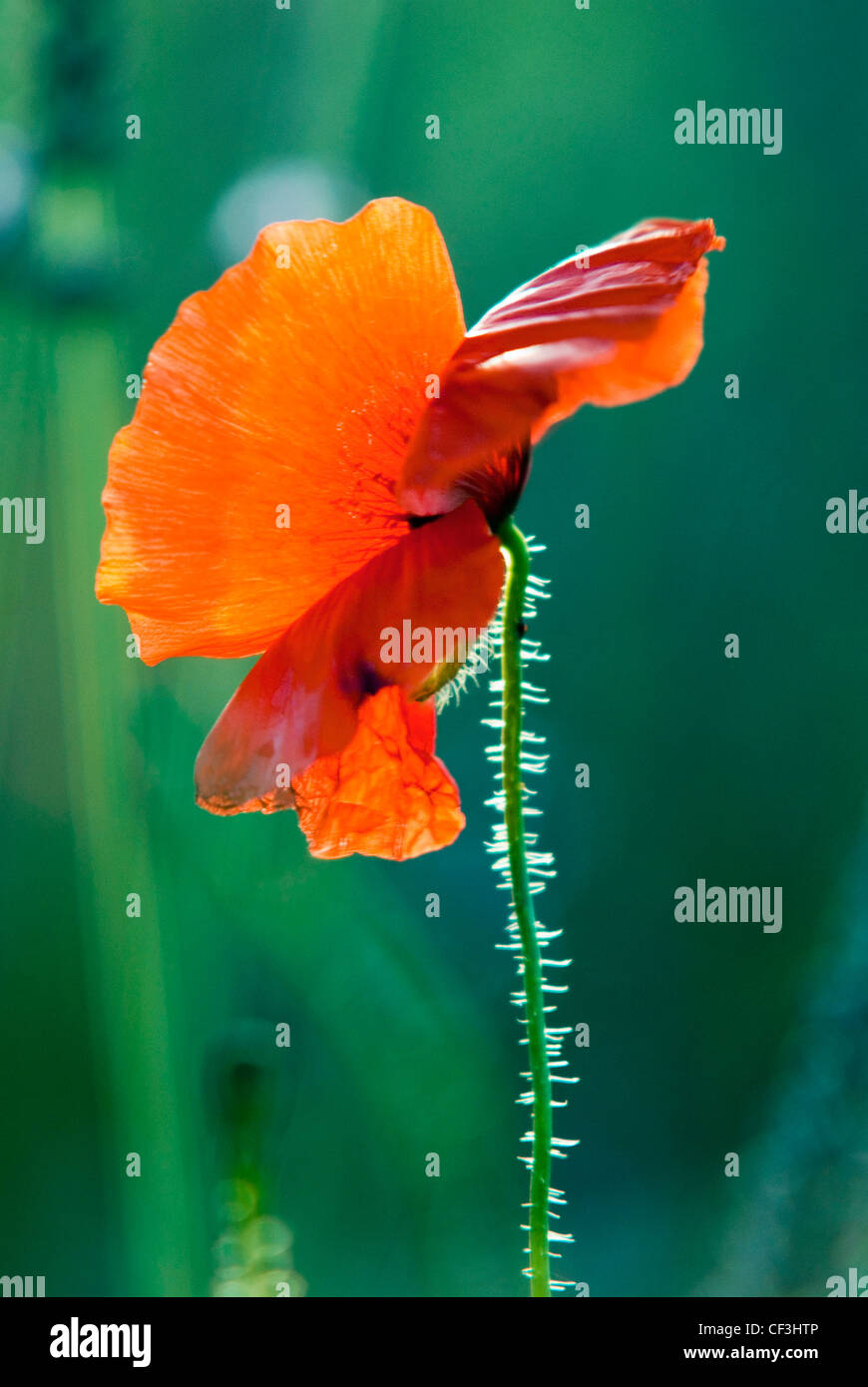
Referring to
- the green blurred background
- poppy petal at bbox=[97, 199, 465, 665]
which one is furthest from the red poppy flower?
the green blurred background

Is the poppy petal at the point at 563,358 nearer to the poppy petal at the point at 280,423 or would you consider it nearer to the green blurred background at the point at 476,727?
the poppy petal at the point at 280,423

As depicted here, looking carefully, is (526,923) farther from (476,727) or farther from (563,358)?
(476,727)

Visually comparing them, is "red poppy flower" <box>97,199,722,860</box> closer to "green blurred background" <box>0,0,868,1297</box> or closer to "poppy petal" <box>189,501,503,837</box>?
"poppy petal" <box>189,501,503,837</box>

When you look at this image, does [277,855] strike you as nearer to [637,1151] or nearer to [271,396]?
[271,396]

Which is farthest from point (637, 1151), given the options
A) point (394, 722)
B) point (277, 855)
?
point (394, 722)

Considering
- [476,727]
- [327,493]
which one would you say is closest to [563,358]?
[327,493]

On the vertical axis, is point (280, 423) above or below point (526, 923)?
above
